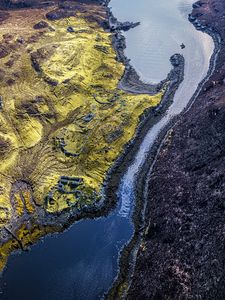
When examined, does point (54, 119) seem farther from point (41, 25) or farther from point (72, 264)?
point (41, 25)

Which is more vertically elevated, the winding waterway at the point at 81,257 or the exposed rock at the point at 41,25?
the exposed rock at the point at 41,25

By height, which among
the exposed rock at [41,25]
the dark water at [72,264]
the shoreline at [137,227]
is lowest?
the dark water at [72,264]

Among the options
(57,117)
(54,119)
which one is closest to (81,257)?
(54,119)

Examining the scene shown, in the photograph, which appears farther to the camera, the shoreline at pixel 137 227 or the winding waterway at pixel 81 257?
the winding waterway at pixel 81 257

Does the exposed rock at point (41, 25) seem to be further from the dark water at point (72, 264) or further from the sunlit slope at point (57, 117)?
the dark water at point (72, 264)

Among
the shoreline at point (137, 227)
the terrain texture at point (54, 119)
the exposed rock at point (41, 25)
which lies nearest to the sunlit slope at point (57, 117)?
the terrain texture at point (54, 119)

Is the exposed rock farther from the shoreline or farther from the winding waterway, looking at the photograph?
the shoreline

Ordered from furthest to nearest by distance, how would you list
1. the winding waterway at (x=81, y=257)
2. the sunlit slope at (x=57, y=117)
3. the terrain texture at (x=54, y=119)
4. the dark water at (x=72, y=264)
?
the sunlit slope at (x=57, y=117), the terrain texture at (x=54, y=119), the winding waterway at (x=81, y=257), the dark water at (x=72, y=264)
